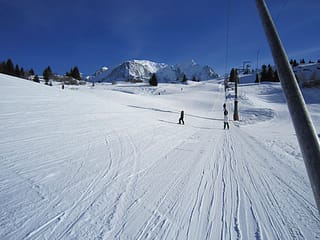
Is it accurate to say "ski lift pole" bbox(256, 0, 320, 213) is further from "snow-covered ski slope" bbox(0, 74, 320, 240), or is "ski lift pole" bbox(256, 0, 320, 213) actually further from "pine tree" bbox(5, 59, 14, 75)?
"pine tree" bbox(5, 59, 14, 75)

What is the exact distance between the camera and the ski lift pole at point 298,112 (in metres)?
1.95

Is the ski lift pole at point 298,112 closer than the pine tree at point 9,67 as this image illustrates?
Yes

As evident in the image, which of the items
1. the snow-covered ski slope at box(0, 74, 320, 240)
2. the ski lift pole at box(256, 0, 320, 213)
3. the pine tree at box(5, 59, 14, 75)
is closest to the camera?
the ski lift pole at box(256, 0, 320, 213)

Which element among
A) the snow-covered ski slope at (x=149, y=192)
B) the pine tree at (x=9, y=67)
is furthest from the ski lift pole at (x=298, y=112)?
the pine tree at (x=9, y=67)

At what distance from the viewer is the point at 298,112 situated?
218 centimetres

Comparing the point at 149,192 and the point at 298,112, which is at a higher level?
the point at 298,112

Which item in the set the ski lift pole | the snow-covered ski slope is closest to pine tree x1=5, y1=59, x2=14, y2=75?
the snow-covered ski slope

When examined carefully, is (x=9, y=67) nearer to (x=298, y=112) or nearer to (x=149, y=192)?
(x=149, y=192)

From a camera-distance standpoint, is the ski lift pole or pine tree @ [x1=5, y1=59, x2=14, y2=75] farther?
pine tree @ [x1=5, y1=59, x2=14, y2=75]

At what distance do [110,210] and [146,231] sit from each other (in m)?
0.85

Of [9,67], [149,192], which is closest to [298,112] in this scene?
[149,192]

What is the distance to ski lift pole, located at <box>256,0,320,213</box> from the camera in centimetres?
195

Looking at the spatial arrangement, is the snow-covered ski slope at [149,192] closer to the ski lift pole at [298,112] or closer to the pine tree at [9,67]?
the ski lift pole at [298,112]

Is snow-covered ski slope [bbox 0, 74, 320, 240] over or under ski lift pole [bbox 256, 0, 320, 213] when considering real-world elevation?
under
